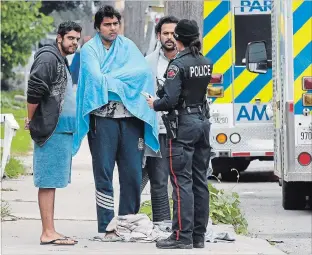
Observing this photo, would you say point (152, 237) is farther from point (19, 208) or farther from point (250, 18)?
point (250, 18)

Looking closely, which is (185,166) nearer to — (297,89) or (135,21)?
(297,89)

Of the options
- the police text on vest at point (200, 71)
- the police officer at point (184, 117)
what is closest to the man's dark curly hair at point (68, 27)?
the police officer at point (184, 117)

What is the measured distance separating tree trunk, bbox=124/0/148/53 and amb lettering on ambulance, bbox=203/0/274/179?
22.6 ft

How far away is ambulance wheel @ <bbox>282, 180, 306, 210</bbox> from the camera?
502 inches

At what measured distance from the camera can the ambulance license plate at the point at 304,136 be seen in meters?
12.0

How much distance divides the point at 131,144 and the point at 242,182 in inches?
294

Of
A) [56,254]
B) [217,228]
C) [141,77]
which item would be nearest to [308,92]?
[217,228]

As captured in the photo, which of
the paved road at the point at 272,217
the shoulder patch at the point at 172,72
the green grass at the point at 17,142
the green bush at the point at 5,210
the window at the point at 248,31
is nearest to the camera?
the shoulder patch at the point at 172,72

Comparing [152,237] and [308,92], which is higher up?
[308,92]

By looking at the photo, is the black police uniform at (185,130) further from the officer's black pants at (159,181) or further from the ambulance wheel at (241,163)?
the ambulance wheel at (241,163)

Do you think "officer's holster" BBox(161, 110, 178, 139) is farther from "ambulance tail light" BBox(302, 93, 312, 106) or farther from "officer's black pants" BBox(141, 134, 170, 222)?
"ambulance tail light" BBox(302, 93, 312, 106)

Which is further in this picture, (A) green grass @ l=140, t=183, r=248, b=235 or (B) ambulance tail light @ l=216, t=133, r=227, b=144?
(B) ambulance tail light @ l=216, t=133, r=227, b=144

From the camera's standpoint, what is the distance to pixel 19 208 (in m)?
11.5

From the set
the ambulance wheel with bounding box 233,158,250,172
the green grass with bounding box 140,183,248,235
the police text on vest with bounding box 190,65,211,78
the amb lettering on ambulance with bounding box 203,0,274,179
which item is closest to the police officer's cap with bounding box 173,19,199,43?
the police text on vest with bounding box 190,65,211,78
